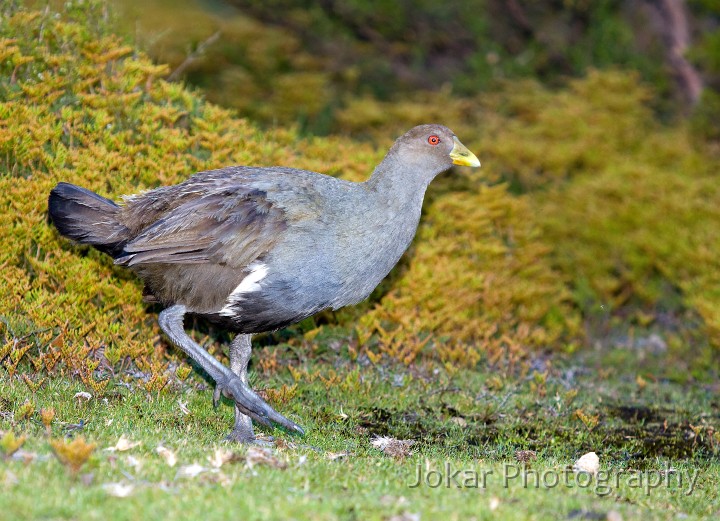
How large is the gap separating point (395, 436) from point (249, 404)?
132 centimetres

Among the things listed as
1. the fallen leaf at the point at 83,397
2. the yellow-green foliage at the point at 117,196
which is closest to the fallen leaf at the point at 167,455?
the fallen leaf at the point at 83,397

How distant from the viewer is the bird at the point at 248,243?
639 cm

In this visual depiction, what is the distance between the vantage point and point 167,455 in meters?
5.19

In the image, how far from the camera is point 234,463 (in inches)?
A: 207

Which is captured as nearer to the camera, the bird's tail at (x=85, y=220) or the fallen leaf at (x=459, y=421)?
the bird's tail at (x=85, y=220)

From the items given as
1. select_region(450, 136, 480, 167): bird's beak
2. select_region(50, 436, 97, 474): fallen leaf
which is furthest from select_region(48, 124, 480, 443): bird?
select_region(50, 436, 97, 474): fallen leaf

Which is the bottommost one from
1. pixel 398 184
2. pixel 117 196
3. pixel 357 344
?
pixel 357 344

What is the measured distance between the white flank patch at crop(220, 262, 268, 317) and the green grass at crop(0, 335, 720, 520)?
0.91 m

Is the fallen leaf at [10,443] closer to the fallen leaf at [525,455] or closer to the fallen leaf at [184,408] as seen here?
the fallen leaf at [184,408]

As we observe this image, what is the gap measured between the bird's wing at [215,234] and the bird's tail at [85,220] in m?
0.22

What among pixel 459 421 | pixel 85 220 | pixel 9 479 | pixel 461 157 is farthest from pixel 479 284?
pixel 9 479

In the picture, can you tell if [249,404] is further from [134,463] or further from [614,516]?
[614,516]

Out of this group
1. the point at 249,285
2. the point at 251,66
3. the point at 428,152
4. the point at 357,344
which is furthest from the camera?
the point at 251,66

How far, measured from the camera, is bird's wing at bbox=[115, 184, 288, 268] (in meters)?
6.49
